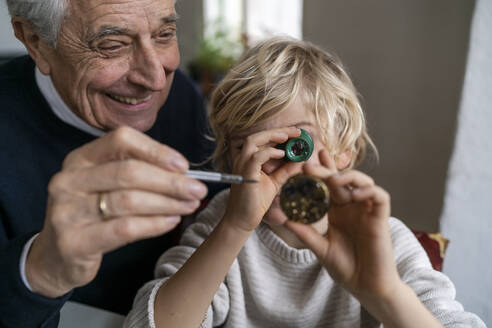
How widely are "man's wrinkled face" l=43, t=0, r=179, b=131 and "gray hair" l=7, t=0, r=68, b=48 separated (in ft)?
0.07

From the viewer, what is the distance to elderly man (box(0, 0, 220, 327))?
0.74m

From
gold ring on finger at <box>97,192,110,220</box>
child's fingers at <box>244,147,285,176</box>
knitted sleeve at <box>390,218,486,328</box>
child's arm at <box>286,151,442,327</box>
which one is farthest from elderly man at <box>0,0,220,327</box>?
knitted sleeve at <box>390,218,486,328</box>

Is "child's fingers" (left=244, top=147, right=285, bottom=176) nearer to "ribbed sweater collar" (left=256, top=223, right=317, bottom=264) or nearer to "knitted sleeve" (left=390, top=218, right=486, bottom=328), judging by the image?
"ribbed sweater collar" (left=256, top=223, right=317, bottom=264)

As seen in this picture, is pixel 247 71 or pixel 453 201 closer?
pixel 247 71

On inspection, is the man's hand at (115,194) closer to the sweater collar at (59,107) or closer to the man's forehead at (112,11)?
the man's forehead at (112,11)

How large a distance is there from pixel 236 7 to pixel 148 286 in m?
5.59

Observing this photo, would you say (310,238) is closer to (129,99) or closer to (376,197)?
(376,197)

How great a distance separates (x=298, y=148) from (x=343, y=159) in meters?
0.29

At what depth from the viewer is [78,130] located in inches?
59.9

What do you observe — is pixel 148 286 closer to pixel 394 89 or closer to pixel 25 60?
pixel 25 60

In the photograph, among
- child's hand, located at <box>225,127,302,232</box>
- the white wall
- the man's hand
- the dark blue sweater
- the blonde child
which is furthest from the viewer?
the white wall

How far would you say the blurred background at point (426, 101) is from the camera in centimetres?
147

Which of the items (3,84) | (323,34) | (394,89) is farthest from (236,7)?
(3,84)

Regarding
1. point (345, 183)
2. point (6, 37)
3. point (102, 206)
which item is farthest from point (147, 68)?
point (6, 37)
